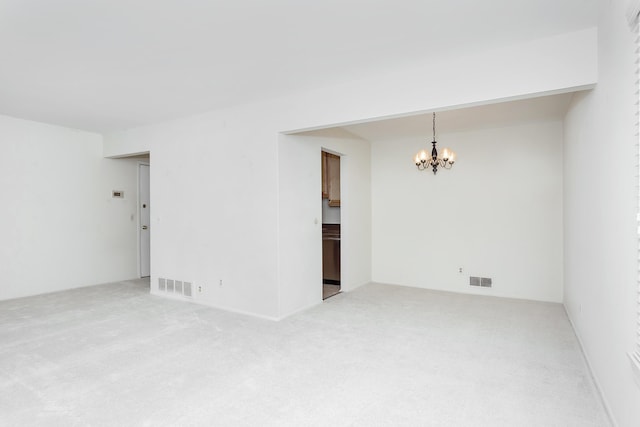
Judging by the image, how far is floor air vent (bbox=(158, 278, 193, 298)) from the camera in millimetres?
4814

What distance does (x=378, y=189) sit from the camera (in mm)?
6090

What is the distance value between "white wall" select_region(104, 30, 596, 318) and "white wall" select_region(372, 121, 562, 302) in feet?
3.07

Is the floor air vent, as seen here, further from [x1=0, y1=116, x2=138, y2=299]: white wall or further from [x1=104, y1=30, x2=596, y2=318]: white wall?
[x1=0, y1=116, x2=138, y2=299]: white wall

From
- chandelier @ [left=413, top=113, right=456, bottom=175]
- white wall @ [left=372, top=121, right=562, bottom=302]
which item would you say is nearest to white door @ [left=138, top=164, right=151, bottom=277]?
white wall @ [left=372, top=121, right=562, bottom=302]

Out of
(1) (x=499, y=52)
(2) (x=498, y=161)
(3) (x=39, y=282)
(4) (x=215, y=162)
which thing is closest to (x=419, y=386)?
(1) (x=499, y=52)

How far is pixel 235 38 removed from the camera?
2584mm

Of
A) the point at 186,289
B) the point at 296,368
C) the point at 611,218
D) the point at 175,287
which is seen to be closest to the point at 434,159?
the point at 611,218

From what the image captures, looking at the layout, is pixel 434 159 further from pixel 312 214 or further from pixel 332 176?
pixel 312 214

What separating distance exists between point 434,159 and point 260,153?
7.92ft

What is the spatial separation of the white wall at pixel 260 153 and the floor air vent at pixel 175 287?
0.33ft

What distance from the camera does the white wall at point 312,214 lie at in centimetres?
422

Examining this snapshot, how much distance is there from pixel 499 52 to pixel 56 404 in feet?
13.1

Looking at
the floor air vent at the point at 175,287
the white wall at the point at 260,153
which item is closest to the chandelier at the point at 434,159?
the white wall at the point at 260,153

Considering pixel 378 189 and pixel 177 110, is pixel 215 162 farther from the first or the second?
pixel 378 189
